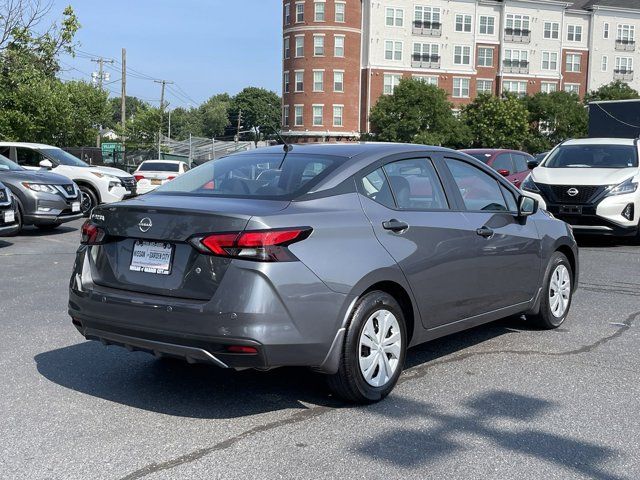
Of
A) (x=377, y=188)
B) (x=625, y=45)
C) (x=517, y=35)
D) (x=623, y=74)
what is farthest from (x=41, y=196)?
(x=625, y=45)

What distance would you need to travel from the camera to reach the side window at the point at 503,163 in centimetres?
1812

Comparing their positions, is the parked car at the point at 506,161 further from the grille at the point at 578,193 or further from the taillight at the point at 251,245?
the taillight at the point at 251,245

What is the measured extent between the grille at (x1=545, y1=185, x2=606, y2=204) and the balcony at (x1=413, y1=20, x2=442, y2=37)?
61.5 m

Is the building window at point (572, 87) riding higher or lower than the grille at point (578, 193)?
higher

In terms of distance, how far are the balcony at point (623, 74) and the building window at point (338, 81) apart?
2850cm

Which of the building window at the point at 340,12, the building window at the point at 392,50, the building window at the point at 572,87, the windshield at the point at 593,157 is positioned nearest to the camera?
the windshield at the point at 593,157

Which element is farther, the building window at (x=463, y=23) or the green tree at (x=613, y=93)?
the building window at (x=463, y=23)

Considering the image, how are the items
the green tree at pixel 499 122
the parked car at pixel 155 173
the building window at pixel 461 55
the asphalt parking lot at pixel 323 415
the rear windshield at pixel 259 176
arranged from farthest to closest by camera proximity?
1. the building window at pixel 461 55
2. the green tree at pixel 499 122
3. the parked car at pixel 155 173
4. the rear windshield at pixel 259 176
5. the asphalt parking lot at pixel 323 415

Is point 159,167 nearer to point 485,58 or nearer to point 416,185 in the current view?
point 416,185

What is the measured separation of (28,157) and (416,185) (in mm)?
14838

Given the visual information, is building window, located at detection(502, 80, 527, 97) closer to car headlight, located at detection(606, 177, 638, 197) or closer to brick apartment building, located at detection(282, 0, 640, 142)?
brick apartment building, located at detection(282, 0, 640, 142)

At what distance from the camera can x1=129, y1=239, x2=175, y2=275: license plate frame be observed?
4.41 meters

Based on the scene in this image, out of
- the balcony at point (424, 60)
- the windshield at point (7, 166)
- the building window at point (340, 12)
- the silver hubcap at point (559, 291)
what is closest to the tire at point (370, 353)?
the silver hubcap at point (559, 291)

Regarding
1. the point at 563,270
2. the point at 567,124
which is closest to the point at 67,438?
the point at 563,270
